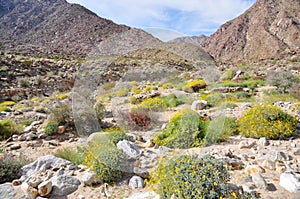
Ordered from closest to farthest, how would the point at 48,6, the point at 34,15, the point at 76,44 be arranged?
the point at 76,44 → the point at 34,15 → the point at 48,6

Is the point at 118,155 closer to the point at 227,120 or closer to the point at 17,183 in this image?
the point at 17,183

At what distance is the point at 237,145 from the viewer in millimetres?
4164

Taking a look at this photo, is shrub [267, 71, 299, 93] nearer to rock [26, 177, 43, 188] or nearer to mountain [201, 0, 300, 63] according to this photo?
rock [26, 177, 43, 188]

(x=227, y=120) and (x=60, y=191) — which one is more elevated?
(x=227, y=120)

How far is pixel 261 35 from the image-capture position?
1884 inches

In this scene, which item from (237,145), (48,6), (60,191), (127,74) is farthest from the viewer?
(48,6)

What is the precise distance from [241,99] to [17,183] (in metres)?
7.85

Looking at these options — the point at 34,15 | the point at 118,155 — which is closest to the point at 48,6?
the point at 34,15

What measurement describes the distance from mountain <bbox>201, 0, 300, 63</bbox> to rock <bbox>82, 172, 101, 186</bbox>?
43486 millimetres

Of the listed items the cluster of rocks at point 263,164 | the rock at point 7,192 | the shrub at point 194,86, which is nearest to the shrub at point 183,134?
the cluster of rocks at point 263,164

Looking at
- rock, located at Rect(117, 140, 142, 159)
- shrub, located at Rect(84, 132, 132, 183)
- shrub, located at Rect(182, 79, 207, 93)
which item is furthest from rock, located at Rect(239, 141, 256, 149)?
shrub, located at Rect(182, 79, 207, 93)

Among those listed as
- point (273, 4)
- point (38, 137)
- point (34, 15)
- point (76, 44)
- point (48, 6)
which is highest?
point (273, 4)

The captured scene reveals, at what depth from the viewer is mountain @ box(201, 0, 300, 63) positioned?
43312mm

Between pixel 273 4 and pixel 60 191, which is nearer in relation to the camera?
pixel 60 191
